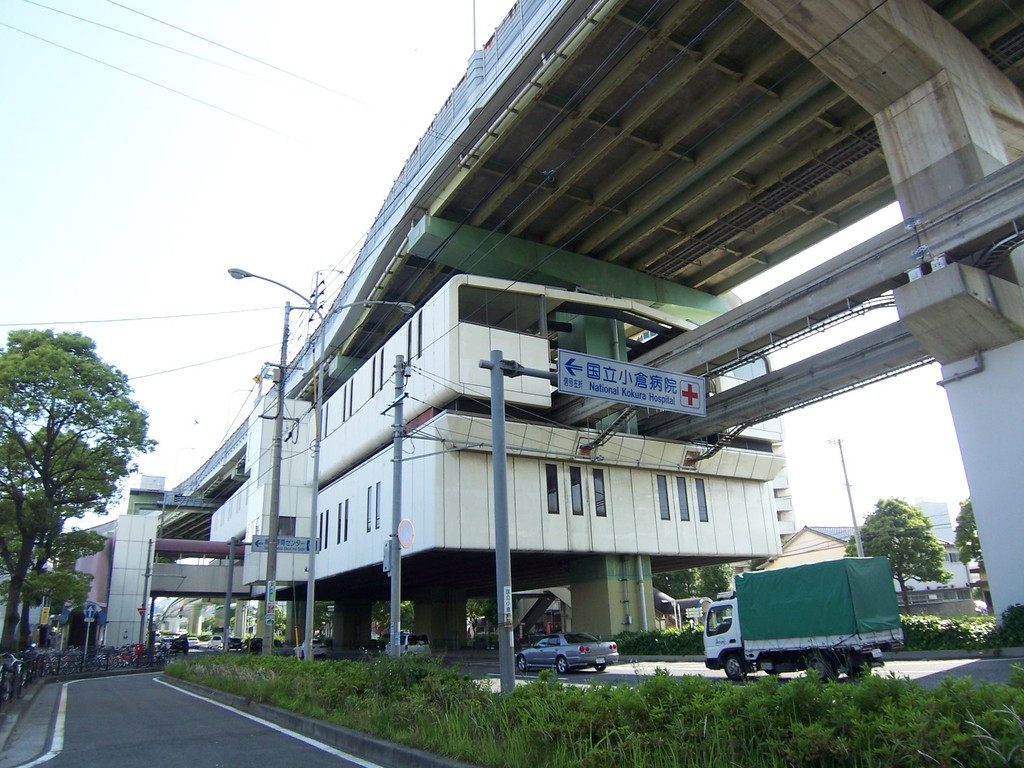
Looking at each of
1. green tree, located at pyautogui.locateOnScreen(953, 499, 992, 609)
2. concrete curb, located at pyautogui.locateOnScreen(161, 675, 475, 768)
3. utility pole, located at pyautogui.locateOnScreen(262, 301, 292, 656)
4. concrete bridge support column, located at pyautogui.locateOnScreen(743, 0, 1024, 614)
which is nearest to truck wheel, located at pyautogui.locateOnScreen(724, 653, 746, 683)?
concrete bridge support column, located at pyautogui.locateOnScreen(743, 0, 1024, 614)

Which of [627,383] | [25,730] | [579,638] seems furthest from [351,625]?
[627,383]

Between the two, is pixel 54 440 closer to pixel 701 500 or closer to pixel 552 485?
pixel 552 485

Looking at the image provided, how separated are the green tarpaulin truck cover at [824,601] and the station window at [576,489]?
16090 millimetres

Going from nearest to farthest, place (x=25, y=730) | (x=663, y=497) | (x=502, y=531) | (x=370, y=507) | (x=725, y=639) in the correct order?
(x=502, y=531), (x=25, y=730), (x=725, y=639), (x=370, y=507), (x=663, y=497)

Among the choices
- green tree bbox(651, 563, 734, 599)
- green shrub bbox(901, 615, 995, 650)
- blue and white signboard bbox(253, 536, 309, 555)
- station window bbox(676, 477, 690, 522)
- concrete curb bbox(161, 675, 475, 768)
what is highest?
station window bbox(676, 477, 690, 522)

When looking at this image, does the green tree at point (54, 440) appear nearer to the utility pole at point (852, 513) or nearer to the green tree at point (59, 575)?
the green tree at point (59, 575)

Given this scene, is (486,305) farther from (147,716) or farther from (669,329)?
(147,716)

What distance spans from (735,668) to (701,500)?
20365mm

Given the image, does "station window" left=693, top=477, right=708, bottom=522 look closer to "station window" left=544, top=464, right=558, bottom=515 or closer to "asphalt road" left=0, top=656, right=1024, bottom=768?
"station window" left=544, top=464, right=558, bottom=515

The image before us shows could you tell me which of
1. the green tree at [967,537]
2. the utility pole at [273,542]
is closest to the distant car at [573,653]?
the utility pole at [273,542]

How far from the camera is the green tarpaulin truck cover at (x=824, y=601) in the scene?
15953 millimetres

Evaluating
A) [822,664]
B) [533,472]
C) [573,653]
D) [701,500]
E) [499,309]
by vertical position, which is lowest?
[573,653]

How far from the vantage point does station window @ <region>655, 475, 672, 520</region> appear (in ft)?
120

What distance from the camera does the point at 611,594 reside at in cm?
3438
